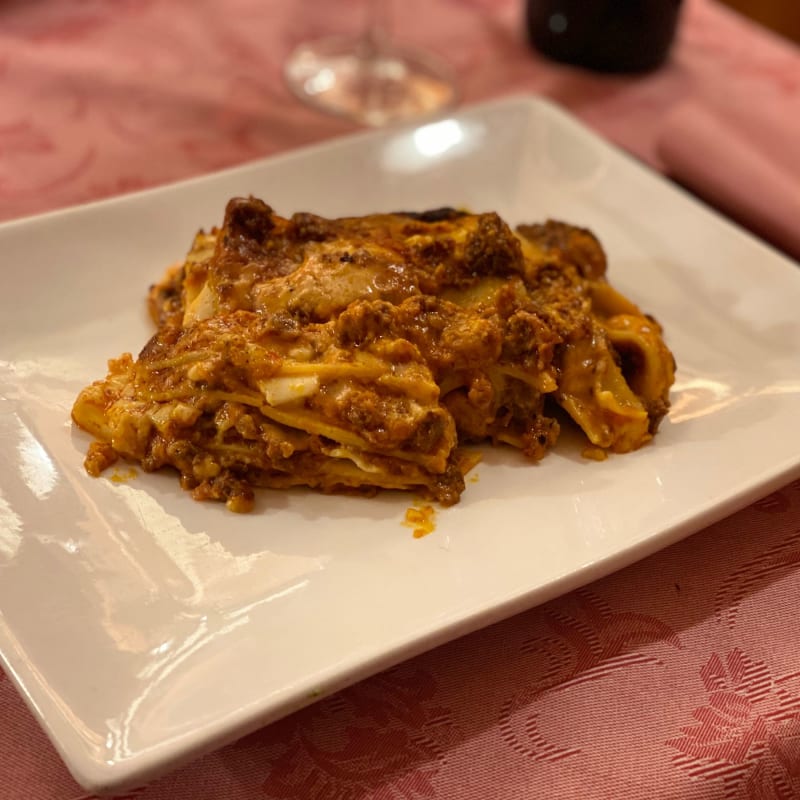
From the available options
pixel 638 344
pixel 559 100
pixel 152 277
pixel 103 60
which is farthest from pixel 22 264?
pixel 559 100

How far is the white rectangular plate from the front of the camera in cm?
119

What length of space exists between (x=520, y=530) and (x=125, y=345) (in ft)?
2.89

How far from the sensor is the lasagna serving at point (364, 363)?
60.2 inches

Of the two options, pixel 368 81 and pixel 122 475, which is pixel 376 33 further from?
pixel 122 475

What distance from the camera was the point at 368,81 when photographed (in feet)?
10.0

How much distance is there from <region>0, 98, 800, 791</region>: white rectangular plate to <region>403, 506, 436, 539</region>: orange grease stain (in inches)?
0.7

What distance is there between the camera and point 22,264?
6.07 feet

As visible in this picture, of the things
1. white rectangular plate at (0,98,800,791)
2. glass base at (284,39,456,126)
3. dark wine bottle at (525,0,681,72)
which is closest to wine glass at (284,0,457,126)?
glass base at (284,39,456,126)

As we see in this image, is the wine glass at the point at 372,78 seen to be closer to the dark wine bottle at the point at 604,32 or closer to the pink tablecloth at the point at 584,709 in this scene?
the dark wine bottle at the point at 604,32

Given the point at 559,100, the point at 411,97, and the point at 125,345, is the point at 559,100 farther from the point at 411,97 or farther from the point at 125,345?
the point at 125,345

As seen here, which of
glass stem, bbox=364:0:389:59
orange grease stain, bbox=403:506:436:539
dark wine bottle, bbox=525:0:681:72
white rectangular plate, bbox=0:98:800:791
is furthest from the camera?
dark wine bottle, bbox=525:0:681:72

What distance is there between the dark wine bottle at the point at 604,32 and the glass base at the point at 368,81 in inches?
16.0

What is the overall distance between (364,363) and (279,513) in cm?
29

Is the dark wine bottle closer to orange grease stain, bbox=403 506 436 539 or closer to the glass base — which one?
the glass base
